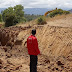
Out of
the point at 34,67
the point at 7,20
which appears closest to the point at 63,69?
the point at 34,67

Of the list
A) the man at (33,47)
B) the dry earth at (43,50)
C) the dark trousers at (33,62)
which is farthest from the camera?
the dry earth at (43,50)

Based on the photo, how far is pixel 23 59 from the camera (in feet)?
25.6

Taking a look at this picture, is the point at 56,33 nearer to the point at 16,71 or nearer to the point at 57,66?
the point at 57,66

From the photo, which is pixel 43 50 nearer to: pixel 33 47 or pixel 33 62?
pixel 33 62

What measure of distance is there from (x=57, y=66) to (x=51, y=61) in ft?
2.30

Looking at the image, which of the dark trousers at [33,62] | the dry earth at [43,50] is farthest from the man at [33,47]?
the dry earth at [43,50]

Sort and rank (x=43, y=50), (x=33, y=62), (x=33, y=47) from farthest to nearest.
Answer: (x=43, y=50) → (x=33, y=62) → (x=33, y=47)

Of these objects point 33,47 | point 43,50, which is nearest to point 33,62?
point 33,47

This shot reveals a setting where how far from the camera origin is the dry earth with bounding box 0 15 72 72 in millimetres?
6445

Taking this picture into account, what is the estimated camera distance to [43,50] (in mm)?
8719

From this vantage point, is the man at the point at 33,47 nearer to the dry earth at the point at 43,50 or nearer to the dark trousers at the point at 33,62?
the dark trousers at the point at 33,62

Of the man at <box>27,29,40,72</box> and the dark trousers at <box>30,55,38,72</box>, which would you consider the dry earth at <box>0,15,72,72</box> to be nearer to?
the dark trousers at <box>30,55,38,72</box>

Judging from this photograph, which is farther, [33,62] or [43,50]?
[43,50]

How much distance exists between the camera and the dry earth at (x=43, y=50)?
6.45 metres
